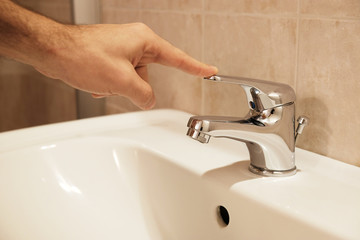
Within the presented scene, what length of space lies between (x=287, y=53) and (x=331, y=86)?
80 millimetres

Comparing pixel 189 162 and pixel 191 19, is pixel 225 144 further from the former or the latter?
pixel 191 19

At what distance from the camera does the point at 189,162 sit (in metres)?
0.58

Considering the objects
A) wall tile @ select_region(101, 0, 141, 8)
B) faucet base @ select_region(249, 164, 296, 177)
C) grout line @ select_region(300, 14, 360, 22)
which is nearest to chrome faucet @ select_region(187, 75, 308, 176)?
faucet base @ select_region(249, 164, 296, 177)

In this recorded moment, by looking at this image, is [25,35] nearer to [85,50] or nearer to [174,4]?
[85,50]

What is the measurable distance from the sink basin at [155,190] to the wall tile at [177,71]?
0.07 meters

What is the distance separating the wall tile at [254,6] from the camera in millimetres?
577

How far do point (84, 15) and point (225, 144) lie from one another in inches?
22.6

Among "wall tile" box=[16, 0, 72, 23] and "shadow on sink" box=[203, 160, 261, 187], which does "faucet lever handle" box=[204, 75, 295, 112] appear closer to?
"shadow on sink" box=[203, 160, 261, 187]

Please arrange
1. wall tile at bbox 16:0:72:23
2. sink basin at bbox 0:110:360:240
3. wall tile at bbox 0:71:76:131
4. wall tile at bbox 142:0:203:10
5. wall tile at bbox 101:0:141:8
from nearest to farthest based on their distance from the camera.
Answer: sink basin at bbox 0:110:360:240 → wall tile at bbox 142:0:203:10 → wall tile at bbox 101:0:141:8 → wall tile at bbox 16:0:72:23 → wall tile at bbox 0:71:76:131

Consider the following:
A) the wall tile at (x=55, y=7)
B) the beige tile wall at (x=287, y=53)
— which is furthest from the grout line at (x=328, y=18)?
the wall tile at (x=55, y=7)

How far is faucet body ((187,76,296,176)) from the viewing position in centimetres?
49

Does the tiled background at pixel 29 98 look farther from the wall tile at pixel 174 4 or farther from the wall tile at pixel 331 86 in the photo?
the wall tile at pixel 331 86

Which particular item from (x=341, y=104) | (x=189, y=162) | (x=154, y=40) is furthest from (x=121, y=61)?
(x=341, y=104)

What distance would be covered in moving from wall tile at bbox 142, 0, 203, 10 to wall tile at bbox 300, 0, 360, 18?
0.22 m
